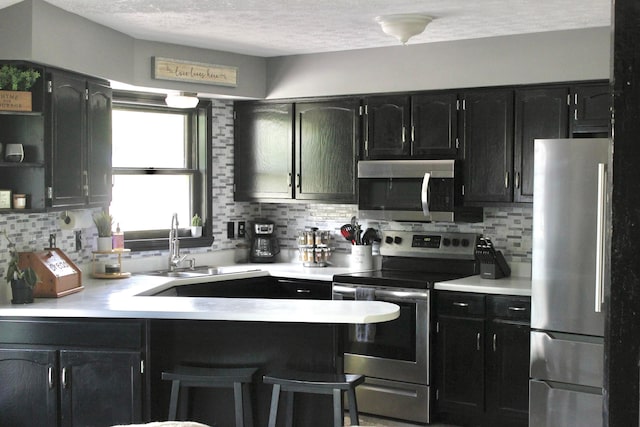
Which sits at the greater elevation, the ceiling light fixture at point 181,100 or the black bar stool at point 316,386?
A: the ceiling light fixture at point 181,100

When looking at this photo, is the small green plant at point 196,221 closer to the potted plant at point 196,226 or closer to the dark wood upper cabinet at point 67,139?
the potted plant at point 196,226

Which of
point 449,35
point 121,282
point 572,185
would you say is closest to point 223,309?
point 121,282

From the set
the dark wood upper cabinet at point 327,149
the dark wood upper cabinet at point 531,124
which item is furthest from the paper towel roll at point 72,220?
the dark wood upper cabinet at point 531,124

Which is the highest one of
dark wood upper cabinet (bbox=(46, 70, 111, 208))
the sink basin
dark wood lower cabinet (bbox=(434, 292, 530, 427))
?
dark wood upper cabinet (bbox=(46, 70, 111, 208))

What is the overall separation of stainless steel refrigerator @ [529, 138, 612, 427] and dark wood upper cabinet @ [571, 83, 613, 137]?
463 millimetres

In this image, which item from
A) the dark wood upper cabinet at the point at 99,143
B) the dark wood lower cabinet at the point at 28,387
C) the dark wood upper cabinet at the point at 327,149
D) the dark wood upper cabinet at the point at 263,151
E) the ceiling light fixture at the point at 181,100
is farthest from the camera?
the dark wood upper cabinet at the point at 263,151

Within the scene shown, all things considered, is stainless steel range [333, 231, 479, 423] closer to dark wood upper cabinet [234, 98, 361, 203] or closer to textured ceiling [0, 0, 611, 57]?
dark wood upper cabinet [234, 98, 361, 203]

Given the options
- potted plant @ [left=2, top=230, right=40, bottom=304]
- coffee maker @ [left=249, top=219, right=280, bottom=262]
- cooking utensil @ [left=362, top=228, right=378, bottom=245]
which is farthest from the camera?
coffee maker @ [left=249, top=219, right=280, bottom=262]

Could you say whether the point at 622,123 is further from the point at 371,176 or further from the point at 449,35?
the point at 371,176

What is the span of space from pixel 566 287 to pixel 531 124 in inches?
44.7

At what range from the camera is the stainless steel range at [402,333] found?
5363mm

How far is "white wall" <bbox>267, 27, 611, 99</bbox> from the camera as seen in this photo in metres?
5.09

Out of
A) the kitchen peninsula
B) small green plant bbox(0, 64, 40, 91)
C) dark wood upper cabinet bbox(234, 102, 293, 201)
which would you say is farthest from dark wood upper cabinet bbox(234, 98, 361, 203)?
small green plant bbox(0, 64, 40, 91)

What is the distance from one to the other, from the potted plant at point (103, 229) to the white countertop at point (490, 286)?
Result: 2.12 metres
